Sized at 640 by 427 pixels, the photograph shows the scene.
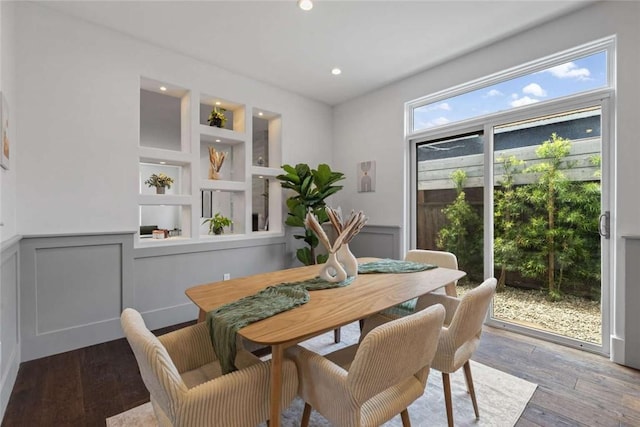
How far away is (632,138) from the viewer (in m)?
2.26

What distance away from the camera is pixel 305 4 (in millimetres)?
2373

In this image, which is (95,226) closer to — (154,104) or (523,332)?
(154,104)

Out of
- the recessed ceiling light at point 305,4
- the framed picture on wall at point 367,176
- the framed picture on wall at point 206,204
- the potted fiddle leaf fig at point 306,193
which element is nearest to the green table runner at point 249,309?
the potted fiddle leaf fig at point 306,193

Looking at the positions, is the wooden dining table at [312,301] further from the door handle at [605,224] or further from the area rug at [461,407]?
the door handle at [605,224]

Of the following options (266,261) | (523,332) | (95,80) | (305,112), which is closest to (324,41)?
(305,112)

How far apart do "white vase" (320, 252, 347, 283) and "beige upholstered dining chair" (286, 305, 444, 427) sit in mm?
612

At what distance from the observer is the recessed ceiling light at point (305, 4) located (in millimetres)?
2354

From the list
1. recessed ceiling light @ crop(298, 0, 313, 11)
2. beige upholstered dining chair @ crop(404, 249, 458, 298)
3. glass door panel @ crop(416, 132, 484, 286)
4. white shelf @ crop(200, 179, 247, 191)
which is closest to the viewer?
recessed ceiling light @ crop(298, 0, 313, 11)

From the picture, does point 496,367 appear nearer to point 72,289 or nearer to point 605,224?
point 605,224

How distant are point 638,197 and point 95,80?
4.52 metres

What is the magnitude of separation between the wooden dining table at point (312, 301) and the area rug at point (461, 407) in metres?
0.72

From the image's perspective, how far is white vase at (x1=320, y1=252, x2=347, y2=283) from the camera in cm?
186

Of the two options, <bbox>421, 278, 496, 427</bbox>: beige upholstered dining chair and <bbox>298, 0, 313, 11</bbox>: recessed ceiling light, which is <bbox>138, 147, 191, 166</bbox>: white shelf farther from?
<bbox>421, 278, 496, 427</bbox>: beige upholstered dining chair

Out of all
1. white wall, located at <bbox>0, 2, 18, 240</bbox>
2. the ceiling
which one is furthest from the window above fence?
white wall, located at <bbox>0, 2, 18, 240</bbox>
